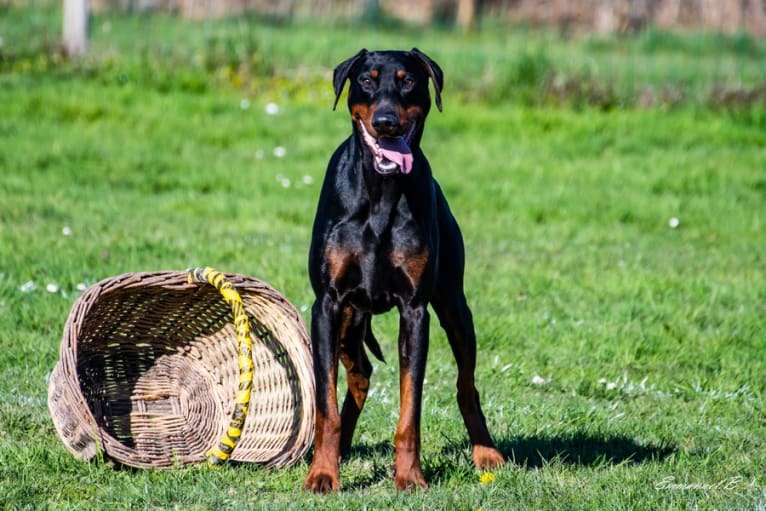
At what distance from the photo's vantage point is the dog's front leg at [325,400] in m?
4.39

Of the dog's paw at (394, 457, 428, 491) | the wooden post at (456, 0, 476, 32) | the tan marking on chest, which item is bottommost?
the dog's paw at (394, 457, 428, 491)

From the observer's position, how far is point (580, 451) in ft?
16.7

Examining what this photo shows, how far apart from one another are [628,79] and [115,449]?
32.3 ft

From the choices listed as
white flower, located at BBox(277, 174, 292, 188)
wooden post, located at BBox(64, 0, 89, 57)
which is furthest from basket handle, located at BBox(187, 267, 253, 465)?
wooden post, located at BBox(64, 0, 89, 57)

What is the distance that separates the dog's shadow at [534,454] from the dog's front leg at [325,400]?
20cm

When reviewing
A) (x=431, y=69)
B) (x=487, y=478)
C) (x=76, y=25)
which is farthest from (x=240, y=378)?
(x=76, y=25)

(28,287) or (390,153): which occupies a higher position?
(390,153)

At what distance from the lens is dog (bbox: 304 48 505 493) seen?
173 inches

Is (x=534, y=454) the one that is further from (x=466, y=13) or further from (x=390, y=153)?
(x=466, y=13)

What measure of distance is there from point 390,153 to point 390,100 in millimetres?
205


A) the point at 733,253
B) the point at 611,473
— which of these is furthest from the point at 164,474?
the point at 733,253

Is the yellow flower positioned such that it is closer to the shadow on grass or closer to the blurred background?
the shadow on grass

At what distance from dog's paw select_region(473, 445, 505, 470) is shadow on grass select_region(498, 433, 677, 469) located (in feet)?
0.27

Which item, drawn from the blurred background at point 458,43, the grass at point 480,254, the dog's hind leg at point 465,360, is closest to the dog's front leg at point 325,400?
the grass at point 480,254
